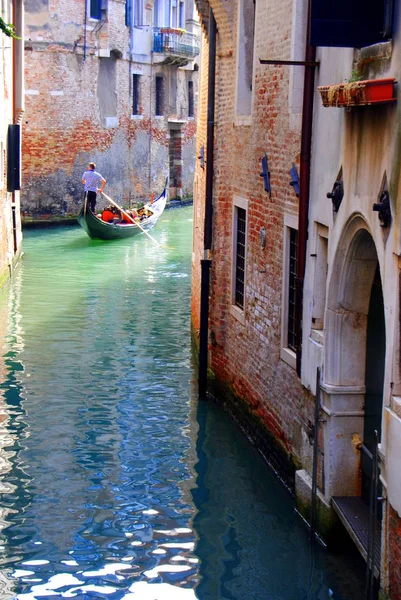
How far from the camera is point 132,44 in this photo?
2900cm

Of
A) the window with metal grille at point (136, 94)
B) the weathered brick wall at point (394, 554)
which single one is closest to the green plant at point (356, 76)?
the weathered brick wall at point (394, 554)

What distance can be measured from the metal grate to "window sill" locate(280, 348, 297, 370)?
1.82m

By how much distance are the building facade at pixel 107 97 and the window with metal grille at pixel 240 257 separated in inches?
632

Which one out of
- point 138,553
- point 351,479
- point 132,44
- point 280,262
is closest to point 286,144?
point 280,262

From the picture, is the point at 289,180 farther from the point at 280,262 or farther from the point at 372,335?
the point at 372,335

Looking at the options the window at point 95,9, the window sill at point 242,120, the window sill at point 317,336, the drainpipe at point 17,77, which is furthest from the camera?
the window at point 95,9

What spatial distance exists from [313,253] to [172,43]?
956 inches

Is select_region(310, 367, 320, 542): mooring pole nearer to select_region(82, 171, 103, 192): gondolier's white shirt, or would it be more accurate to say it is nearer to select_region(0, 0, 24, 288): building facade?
select_region(0, 0, 24, 288): building facade

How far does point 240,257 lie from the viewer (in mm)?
9984

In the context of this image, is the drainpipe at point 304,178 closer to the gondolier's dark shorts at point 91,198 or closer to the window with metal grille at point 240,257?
the window with metal grille at point 240,257

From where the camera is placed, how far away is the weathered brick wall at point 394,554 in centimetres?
532

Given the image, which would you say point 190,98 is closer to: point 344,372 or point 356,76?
point 344,372

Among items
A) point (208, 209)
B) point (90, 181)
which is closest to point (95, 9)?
point (90, 181)

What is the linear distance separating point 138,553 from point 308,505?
1.15 meters
